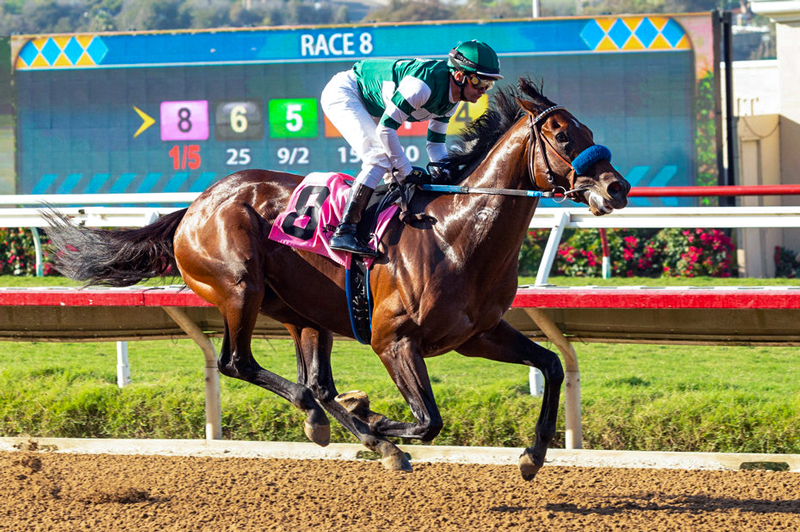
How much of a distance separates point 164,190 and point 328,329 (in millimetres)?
7500

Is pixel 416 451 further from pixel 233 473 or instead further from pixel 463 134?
pixel 463 134

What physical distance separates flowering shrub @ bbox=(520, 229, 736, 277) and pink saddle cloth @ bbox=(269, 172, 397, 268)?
247 inches

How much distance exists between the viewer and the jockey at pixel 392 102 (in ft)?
11.9

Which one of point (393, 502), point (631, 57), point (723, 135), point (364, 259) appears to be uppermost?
point (631, 57)

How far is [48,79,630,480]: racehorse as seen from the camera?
11.8ft

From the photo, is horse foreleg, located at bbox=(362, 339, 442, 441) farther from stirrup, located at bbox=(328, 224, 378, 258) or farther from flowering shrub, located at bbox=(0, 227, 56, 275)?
flowering shrub, located at bbox=(0, 227, 56, 275)

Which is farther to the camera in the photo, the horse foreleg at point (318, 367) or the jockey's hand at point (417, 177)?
the horse foreleg at point (318, 367)

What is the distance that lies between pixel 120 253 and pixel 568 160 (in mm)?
2060

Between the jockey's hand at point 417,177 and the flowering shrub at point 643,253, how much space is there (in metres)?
6.33

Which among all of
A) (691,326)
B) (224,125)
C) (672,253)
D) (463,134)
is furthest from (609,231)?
(463,134)

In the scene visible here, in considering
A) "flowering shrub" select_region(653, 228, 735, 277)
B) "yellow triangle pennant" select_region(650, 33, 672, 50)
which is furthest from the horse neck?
"yellow triangle pennant" select_region(650, 33, 672, 50)

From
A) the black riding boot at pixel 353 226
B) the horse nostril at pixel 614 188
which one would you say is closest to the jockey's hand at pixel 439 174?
the black riding boot at pixel 353 226

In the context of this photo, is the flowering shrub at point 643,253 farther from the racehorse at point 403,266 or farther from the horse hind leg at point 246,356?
the horse hind leg at point 246,356

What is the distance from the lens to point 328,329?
4109mm
